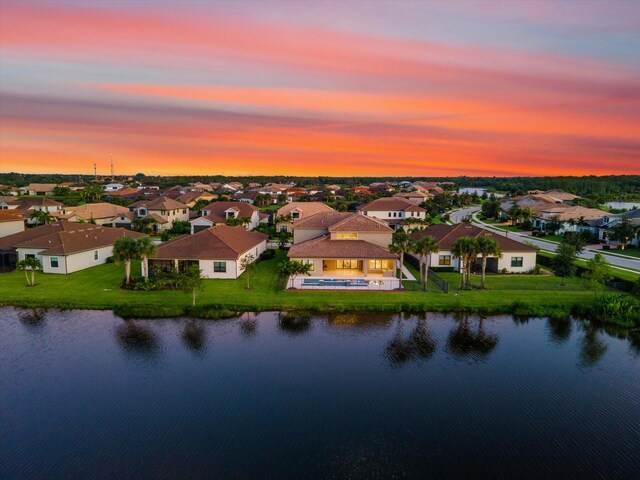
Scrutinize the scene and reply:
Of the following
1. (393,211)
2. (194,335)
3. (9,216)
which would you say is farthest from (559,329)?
(9,216)

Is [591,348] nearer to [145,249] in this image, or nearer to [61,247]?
[145,249]

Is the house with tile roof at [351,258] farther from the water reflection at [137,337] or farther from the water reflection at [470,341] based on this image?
the water reflection at [137,337]

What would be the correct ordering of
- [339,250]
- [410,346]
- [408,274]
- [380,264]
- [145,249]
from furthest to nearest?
[380,264]
[408,274]
[339,250]
[145,249]
[410,346]

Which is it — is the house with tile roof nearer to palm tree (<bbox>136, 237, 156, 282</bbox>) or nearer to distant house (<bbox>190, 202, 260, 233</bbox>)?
palm tree (<bbox>136, 237, 156, 282</bbox>)

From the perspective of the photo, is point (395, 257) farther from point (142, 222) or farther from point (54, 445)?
point (142, 222)

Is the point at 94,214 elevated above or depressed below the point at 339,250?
above

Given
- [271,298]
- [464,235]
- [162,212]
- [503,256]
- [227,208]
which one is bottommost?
[271,298]

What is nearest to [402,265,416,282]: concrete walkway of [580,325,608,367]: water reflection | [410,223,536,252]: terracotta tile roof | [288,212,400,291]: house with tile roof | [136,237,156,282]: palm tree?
[288,212,400,291]: house with tile roof
